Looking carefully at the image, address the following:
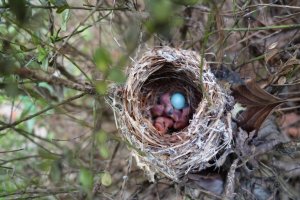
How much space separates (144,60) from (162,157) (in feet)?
1.68

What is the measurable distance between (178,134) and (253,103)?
16.2 inches

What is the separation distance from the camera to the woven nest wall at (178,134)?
7.08 feet

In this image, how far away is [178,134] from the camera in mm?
2361

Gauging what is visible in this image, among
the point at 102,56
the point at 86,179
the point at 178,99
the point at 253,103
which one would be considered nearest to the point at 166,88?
the point at 178,99

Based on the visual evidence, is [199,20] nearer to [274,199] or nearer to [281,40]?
[281,40]

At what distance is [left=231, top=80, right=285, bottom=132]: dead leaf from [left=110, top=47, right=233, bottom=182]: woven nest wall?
8 centimetres

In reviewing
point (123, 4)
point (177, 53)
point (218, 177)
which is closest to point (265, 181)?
point (218, 177)

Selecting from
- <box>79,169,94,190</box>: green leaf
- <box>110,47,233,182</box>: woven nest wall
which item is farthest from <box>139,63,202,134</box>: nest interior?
<box>79,169,94,190</box>: green leaf

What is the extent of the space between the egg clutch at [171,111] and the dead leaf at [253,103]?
56 centimetres

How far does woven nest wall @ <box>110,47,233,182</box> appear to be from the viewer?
216 centimetres

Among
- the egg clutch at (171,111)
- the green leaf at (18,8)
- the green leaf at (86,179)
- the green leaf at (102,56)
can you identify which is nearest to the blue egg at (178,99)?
the egg clutch at (171,111)

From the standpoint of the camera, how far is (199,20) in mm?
→ 2830

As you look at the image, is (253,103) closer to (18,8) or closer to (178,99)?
(178,99)

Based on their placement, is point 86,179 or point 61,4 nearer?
point 86,179
